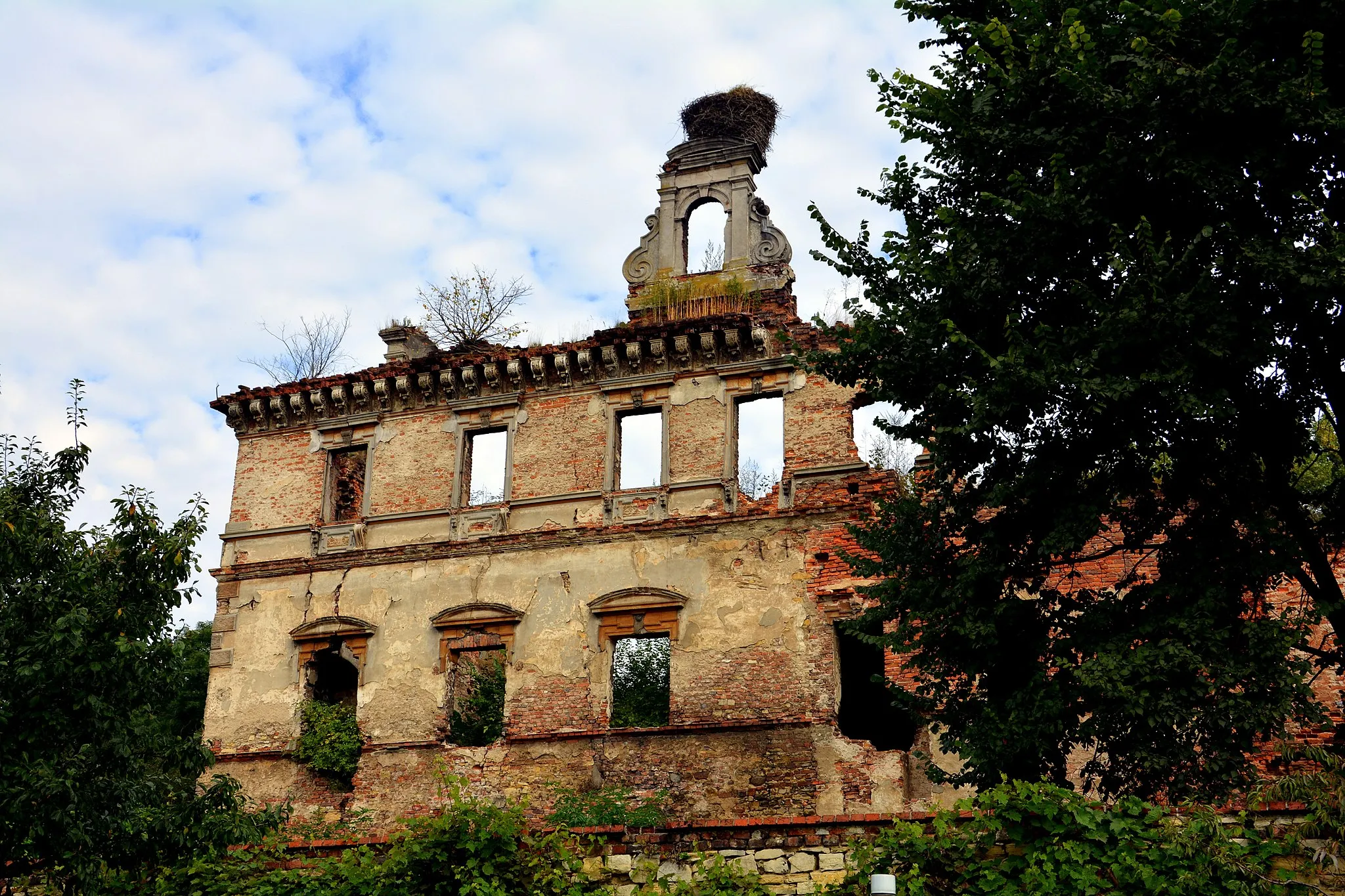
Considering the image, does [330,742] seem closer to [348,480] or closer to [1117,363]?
[348,480]

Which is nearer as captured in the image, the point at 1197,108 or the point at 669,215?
the point at 1197,108

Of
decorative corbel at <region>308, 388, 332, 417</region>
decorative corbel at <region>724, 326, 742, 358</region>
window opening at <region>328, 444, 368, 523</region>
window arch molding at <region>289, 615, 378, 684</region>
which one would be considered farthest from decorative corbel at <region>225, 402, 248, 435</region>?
decorative corbel at <region>724, 326, 742, 358</region>

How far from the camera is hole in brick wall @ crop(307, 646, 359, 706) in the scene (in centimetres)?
2172

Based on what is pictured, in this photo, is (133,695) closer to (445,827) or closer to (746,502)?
(445,827)

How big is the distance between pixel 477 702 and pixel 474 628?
5.59m

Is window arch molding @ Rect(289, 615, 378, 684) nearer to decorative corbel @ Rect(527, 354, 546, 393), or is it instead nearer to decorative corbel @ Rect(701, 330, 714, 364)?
decorative corbel @ Rect(527, 354, 546, 393)

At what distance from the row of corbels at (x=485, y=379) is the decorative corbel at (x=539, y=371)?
0.01m

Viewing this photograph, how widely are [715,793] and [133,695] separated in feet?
28.9

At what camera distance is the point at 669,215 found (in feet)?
75.9

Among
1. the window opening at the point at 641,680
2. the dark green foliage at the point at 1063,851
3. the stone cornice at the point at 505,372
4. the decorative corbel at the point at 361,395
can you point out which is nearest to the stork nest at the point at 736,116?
the stone cornice at the point at 505,372

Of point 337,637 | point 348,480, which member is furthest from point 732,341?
point 337,637

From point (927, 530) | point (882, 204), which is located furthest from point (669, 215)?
point (927, 530)

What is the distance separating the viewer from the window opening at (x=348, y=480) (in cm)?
2291

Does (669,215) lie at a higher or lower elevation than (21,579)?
higher
